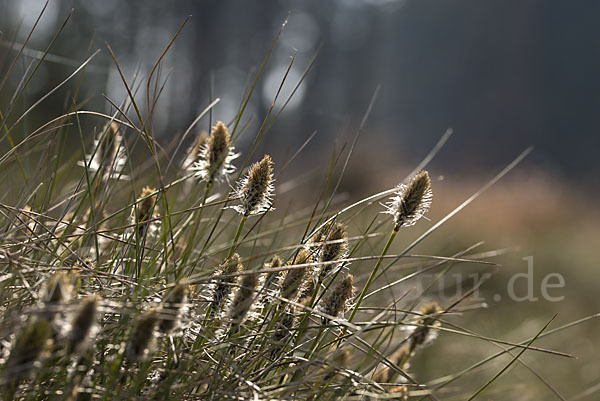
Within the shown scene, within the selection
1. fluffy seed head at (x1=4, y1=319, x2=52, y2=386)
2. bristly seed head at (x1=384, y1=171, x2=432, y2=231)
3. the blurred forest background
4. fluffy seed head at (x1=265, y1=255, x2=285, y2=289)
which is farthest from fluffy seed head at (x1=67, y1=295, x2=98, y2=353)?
the blurred forest background

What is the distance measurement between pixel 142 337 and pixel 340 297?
1.07 ft

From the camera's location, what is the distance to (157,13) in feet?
34.7

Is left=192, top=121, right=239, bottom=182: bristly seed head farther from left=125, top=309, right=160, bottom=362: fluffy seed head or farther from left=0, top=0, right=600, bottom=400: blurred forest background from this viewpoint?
left=0, top=0, right=600, bottom=400: blurred forest background

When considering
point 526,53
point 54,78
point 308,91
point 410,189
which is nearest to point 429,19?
point 526,53

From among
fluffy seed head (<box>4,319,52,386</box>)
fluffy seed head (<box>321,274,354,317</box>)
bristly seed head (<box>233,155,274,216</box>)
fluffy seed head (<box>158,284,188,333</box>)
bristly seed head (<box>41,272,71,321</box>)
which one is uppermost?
bristly seed head (<box>233,155,274,216</box>)

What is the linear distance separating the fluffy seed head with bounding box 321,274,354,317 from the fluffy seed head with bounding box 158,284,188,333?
0.26 metres

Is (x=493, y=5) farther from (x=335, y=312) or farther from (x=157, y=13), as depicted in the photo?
(x=335, y=312)

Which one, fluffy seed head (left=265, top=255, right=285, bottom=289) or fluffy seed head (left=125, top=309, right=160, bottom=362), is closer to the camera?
fluffy seed head (left=125, top=309, right=160, bottom=362)

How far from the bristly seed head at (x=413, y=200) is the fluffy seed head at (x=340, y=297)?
12cm

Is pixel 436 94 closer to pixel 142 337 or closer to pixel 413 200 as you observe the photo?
pixel 413 200

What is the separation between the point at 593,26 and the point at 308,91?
32.4 ft

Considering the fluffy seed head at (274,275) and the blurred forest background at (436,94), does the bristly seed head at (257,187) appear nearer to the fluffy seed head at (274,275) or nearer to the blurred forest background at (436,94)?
the fluffy seed head at (274,275)

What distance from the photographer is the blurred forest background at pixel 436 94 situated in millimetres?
3256

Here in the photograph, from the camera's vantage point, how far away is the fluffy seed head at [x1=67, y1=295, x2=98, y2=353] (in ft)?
1.59
